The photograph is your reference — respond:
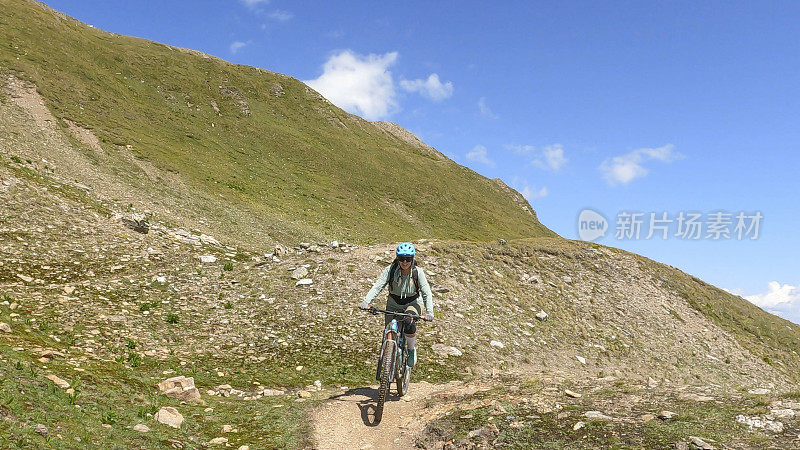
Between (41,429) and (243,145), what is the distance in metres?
63.6

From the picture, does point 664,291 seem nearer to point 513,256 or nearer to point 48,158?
point 513,256

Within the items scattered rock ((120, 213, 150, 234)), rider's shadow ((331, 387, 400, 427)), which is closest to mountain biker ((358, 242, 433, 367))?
rider's shadow ((331, 387, 400, 427))

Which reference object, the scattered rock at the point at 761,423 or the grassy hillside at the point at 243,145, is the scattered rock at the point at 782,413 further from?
the grassy hillside at the point at 243,145

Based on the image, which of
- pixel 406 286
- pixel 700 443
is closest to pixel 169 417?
pixel 406 286

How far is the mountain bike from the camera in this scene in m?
9.72

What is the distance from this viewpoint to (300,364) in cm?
1377

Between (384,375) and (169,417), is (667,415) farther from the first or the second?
(169,417)

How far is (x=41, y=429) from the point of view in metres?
6.74

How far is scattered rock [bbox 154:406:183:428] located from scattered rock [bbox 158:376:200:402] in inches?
46.5

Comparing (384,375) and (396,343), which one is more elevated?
(396,343)

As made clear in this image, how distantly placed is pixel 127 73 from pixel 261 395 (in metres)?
73.9

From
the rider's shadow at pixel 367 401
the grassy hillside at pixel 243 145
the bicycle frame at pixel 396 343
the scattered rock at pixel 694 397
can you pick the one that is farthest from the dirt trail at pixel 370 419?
the grassy hillside at pixel 243 145

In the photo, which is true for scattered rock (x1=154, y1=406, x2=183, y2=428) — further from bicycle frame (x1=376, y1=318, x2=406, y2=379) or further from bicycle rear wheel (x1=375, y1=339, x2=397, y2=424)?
bicycle frame (x1=376, y1=318, x2=406, y2=379)

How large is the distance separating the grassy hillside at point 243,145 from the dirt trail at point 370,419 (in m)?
28.1
